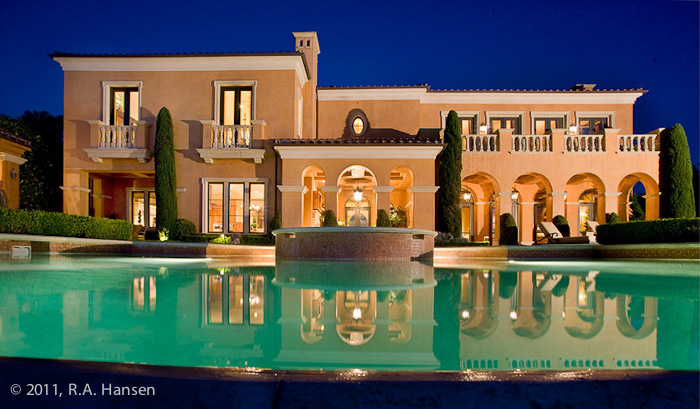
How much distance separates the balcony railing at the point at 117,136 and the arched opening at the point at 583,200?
20.9 meters

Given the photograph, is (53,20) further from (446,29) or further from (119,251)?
(446,29)

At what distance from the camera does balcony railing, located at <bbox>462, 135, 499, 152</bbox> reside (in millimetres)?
18844

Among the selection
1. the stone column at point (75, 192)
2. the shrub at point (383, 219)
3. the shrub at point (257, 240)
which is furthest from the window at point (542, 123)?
the stone column at point (75, 192)

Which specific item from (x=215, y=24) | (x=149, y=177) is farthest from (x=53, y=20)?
(x=149, y=177)

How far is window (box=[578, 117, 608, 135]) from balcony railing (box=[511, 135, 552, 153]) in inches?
159

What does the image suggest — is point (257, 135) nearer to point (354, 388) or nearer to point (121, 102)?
point (121, 102)

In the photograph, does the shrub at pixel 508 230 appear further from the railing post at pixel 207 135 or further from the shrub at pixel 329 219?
the railing post at pixel 207 135

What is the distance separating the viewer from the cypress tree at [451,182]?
56.3 feet

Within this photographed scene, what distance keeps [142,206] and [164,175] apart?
222 inches

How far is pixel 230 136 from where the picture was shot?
17578 mm

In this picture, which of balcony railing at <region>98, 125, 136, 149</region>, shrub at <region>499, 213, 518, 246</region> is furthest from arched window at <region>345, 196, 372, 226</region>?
balcony railing at <region>98, 125, 136, 149</region>

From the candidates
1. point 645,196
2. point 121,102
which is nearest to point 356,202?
point 121,102

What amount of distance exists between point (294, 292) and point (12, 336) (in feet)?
9.39

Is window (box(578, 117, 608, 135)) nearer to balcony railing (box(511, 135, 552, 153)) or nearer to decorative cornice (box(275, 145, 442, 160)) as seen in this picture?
balcony railing (box(511, 135, 552, 153))
